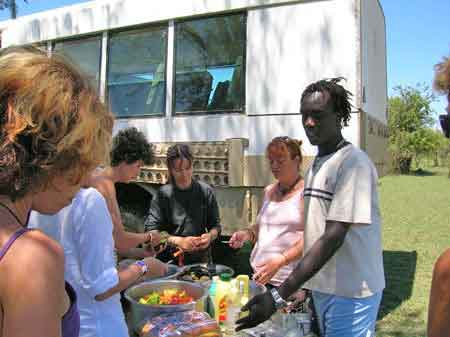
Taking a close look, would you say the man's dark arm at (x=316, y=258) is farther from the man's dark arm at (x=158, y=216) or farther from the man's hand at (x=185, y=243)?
the man's dark arm at (x=158, y=216)

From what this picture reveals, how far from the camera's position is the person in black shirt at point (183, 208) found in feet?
11.1

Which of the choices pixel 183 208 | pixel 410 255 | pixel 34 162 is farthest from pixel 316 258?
pixel 410 255

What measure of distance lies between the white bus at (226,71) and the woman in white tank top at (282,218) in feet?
2.86

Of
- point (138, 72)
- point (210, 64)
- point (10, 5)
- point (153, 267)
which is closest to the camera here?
point (153, 267)

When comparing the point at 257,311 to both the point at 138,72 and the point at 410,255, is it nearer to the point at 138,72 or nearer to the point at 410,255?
the point at 138,72

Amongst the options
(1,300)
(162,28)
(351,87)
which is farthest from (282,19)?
(1,300)

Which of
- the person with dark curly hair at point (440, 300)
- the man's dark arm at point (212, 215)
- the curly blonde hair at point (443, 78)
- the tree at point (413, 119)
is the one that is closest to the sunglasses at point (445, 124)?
the curly blonde hair at point (443, 78)

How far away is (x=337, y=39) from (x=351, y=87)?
457 mm

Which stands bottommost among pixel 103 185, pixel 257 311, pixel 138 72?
pixel 257 311

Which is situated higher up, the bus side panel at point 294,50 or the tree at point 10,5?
the tree at point 10,5

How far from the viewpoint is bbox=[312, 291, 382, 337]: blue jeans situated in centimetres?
187

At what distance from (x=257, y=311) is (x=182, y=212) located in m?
1.82

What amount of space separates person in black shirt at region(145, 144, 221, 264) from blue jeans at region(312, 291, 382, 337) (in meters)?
1.52

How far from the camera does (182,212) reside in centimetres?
344
